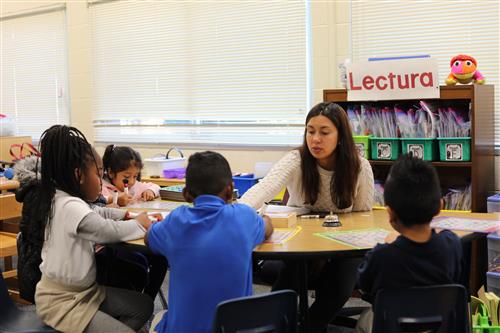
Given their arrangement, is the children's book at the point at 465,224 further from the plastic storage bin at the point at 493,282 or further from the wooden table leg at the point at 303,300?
the plastic storage bin at the point at 493,282

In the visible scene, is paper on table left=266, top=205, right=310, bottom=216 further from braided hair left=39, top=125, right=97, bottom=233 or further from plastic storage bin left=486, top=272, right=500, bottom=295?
plastic storage bin left=486, top=272, right=500, bottom=295

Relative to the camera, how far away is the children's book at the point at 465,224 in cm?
217

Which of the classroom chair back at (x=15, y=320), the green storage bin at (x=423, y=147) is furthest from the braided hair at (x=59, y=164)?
the green storage bin at (x=423, y=147)

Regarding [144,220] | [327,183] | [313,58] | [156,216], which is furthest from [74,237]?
[313,58]

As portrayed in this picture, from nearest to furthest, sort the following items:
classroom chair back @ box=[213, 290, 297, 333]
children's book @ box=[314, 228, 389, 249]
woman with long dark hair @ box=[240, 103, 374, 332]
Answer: classroom chair back @ box=[213, 290, 297, 333], children's book @ box=[314, 228, 389, 249], woman with long dark hair @ box=[240, 103, 374, 332]

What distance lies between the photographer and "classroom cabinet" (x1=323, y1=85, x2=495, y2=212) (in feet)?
11.2

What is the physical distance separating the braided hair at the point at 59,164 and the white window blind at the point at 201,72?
2554mm

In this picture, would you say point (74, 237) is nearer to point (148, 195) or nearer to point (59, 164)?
point (59, 164)

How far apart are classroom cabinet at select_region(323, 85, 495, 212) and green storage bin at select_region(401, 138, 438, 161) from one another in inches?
2.4

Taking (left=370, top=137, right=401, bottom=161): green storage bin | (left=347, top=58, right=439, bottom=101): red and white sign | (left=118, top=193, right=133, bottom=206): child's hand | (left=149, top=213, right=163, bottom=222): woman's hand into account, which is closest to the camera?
(left=149, top=213, right=163, bottom=222): woman's hand

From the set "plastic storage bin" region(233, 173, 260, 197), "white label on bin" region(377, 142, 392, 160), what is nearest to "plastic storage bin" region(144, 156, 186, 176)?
"plastic storage bin" region(233, 173, 260, 197)

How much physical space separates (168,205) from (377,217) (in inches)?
39.2

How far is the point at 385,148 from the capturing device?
373 cm

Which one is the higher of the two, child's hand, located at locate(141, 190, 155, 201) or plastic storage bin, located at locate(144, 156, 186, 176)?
plastic storage bin, located at locate(144, 156, 186, 176)
